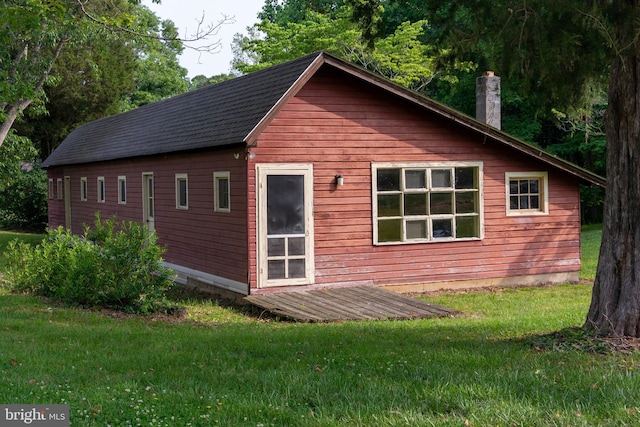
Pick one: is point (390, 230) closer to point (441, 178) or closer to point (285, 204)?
point (441, 178)

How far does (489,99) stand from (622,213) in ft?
38.9

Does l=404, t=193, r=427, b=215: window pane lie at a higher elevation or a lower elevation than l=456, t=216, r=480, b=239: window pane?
higher

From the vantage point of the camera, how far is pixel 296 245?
49.3 feet

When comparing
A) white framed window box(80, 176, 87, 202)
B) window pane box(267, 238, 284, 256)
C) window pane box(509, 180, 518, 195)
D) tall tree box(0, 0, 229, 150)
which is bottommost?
window pane box(267, 238, 284, 256)

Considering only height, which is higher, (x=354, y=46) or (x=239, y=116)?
(x=354, y=46)

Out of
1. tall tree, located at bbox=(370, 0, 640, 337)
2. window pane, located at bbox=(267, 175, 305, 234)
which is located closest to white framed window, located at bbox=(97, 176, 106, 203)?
window pane, located at bbox=(267, 175, 305, 234)

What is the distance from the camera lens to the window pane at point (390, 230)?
15969 millimetres

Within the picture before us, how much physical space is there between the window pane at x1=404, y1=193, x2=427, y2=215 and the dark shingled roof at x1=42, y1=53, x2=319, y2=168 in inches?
142

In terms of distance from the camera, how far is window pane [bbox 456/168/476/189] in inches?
660

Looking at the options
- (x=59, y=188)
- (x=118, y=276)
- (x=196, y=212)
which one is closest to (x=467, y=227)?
(x=196, y=212)

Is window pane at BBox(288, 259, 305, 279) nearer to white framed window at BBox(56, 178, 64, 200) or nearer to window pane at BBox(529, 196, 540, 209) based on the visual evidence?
window pane at BBox(529, 196, 540, 209)

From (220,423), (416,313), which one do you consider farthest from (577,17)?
(416,313)

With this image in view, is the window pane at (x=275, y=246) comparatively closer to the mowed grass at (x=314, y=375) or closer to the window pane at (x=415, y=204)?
the window pane at (x=415, y=204)

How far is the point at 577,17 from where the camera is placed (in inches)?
305
